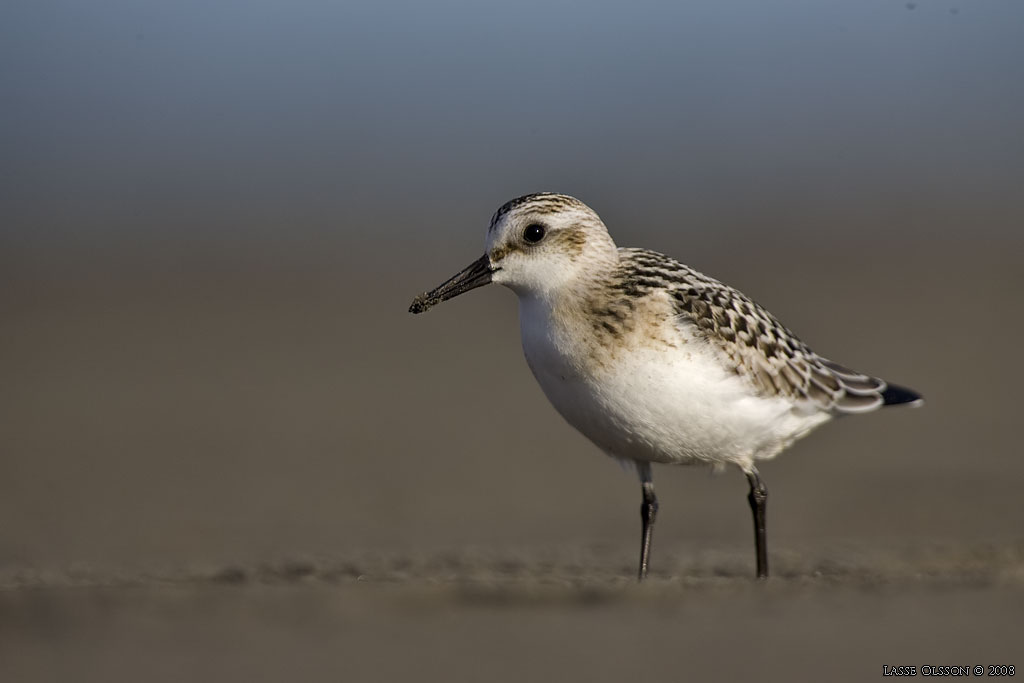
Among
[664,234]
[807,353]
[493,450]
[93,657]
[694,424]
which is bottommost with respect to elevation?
[93,657]

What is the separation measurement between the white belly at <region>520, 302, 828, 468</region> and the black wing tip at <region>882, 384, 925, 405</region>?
0.96m

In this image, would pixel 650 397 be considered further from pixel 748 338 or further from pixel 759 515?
pixel 759 515

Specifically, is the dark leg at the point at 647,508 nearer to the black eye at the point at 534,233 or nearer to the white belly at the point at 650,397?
the white belly at the point at 650,397

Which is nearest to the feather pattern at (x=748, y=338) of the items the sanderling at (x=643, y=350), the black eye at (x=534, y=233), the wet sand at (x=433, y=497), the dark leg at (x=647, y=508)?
the sanderling at (x=643, y=350)

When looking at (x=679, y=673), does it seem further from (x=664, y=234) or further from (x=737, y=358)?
(x=664, y=234)

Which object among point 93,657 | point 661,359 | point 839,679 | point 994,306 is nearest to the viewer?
point 839,679

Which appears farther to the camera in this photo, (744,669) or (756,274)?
(756,274)

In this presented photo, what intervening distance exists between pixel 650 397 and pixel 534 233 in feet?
3.16

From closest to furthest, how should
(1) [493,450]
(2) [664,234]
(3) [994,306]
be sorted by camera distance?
1. (1) [493,450]
2. (3) [994,306]
3. (2) [664,234]

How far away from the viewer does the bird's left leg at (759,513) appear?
264 inches

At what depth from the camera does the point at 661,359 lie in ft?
20.5

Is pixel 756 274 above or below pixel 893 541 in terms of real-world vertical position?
above

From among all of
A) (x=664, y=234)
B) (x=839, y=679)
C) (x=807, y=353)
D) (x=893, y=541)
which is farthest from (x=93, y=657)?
(x=664, y=234)

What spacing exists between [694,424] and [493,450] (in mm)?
6694
